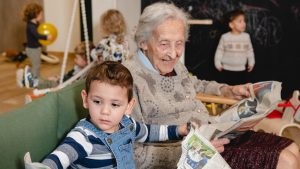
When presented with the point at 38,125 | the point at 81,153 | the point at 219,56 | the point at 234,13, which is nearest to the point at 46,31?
the point at 219,56

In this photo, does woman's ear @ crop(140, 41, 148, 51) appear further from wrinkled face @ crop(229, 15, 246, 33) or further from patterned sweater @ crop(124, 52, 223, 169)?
wrinkled face @ crop(229, 15, 246, 33)

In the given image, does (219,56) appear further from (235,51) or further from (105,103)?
(105,103)

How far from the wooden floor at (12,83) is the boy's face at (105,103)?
8.14ft

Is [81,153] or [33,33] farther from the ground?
[33,33]

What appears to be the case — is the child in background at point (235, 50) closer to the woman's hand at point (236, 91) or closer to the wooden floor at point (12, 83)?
the woman's hand at point (236, 91)

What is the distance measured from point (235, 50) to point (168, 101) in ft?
7.26

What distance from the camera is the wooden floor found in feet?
12.6

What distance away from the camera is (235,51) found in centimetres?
368

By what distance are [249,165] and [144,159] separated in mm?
434

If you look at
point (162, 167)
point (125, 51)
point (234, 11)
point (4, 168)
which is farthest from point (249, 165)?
point (234, 11)

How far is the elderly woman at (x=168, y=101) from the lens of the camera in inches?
60.3

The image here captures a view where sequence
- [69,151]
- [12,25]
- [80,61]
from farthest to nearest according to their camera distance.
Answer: [12,25] < [80,61] < [69,151]

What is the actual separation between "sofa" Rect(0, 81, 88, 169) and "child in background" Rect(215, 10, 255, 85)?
7.98ft

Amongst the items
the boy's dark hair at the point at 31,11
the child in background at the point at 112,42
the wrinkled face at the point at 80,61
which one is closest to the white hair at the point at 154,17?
the child in background at the point at 112,42
